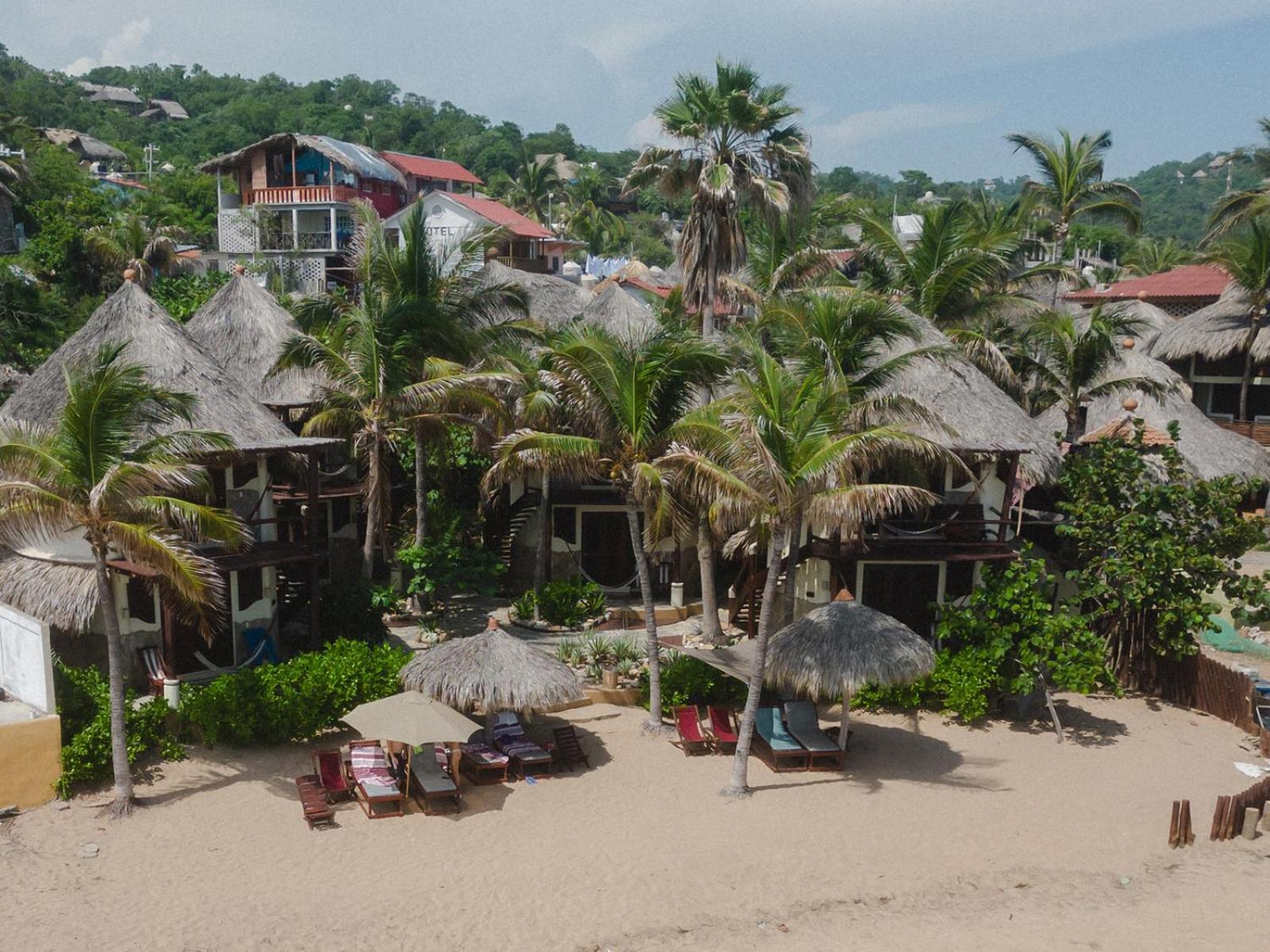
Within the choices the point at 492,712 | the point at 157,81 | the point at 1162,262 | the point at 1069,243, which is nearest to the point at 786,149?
the point at 492,712

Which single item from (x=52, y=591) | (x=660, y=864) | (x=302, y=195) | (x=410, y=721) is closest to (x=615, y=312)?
(x=52, y=591)

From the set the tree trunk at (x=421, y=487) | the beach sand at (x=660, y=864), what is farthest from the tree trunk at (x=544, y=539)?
the beach sand at (x=660, y=864)

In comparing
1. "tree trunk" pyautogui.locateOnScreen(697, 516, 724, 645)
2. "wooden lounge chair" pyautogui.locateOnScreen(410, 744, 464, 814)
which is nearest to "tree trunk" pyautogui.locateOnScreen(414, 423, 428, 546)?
"tree trunk" pyautogui.locateOnScreen(697, 516, 724, 645)

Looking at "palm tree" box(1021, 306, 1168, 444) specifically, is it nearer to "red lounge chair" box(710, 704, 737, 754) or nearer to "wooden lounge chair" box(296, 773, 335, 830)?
"red lounge chair" box(710, 704, 737, 754)

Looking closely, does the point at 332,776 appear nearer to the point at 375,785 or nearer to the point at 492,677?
the point at 375,785

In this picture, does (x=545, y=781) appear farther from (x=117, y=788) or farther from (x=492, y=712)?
(x=117, y=788)

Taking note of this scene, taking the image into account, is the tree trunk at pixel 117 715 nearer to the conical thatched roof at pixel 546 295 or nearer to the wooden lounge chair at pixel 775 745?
the wooden lounge chair at pixel 775 745
